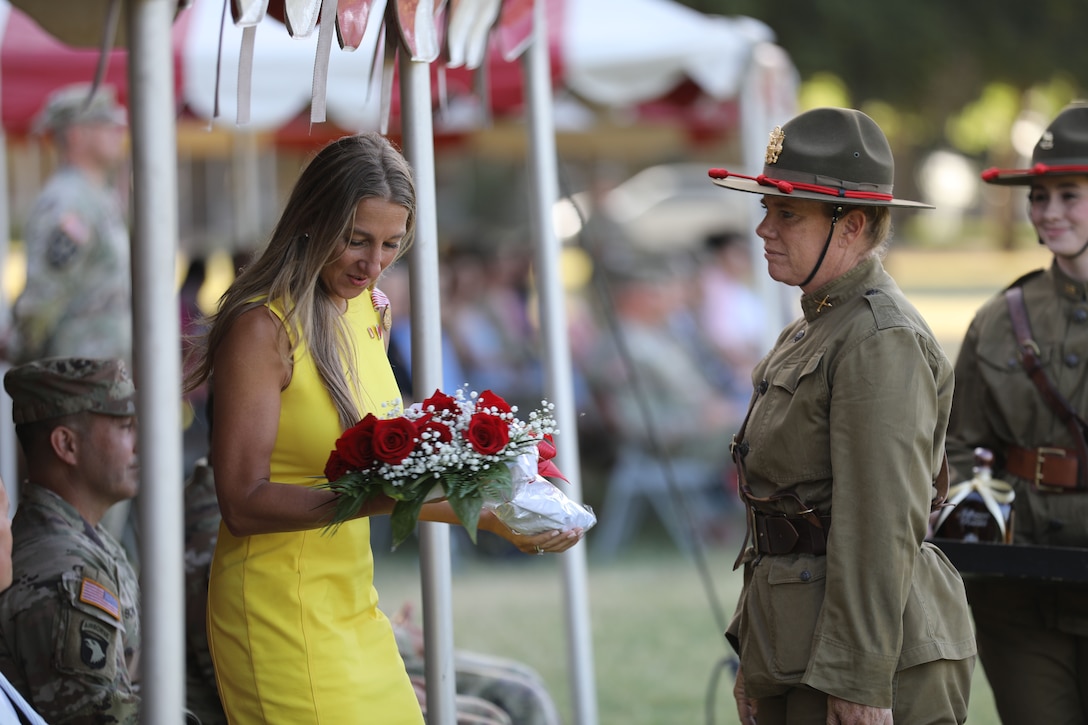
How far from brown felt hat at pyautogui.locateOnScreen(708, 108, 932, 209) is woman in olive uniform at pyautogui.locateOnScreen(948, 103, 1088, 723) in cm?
93

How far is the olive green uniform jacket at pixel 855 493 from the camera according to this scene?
2.54 m

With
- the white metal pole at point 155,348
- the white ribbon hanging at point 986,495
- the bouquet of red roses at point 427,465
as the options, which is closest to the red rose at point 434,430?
the bouquet of red roses at point 427,465

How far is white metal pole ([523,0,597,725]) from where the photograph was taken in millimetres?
4113

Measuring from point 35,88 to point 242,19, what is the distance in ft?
16.1

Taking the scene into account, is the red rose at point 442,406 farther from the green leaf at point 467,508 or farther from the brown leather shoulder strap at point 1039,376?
the brown leather shoulder strap at point 1039,376

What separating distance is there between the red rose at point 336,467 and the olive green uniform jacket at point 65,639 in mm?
843

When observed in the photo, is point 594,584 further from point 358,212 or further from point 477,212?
point 477,212

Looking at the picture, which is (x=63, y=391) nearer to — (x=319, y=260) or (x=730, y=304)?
(x=319, y=260)

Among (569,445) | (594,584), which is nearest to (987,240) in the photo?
(594,584)

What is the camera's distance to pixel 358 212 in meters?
2.57

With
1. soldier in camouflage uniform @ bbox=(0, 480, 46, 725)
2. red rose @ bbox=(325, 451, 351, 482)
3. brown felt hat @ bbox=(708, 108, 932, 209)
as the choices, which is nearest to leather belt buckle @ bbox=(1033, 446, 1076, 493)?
brown felt hat @ bbox=(708, 108, 932, 209)

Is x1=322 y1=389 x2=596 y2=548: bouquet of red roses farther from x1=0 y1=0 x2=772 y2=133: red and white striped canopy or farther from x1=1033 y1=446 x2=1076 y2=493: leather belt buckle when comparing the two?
x1=0 y1=0 x2=772 y2=133: red and white striped canopy

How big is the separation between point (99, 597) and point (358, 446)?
93 cm

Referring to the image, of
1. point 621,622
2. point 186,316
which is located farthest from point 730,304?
point 186,316
